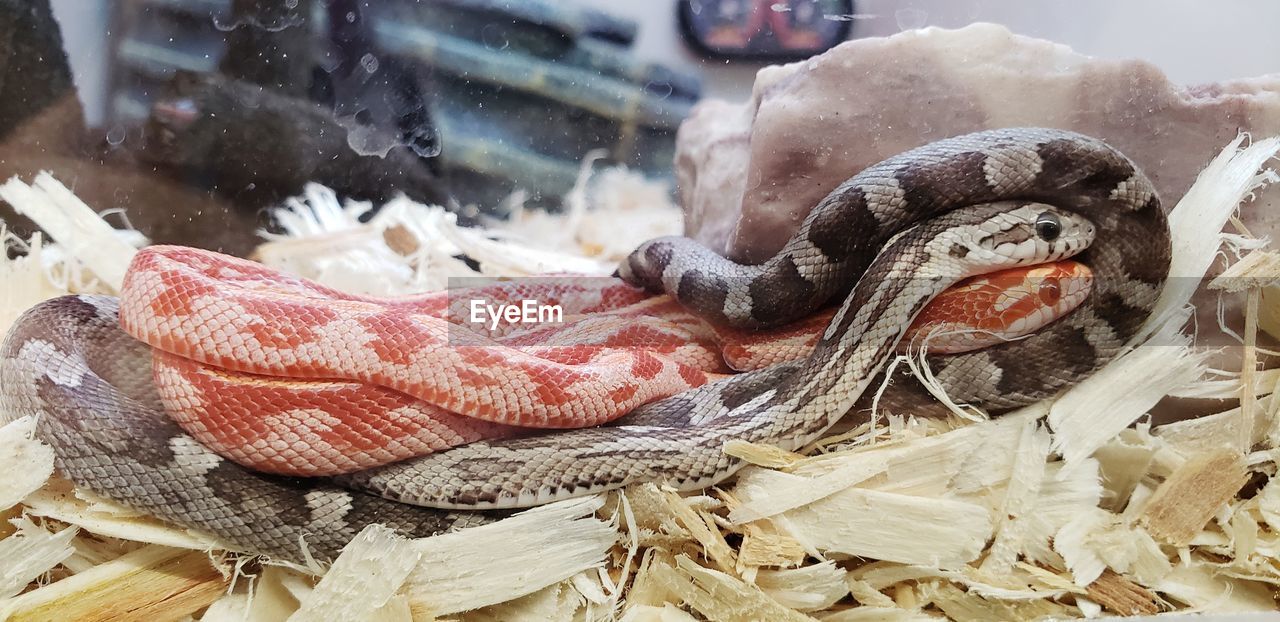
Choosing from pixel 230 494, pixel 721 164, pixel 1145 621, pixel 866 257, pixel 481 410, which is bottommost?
pixel 1145 621

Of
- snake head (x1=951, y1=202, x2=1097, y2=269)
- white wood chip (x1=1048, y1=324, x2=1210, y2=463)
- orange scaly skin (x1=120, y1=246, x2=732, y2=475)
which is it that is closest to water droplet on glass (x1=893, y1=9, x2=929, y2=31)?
snake head (x1=951, y1=202, x2=1097, y2=269)

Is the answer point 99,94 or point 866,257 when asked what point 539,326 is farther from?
point 99,94

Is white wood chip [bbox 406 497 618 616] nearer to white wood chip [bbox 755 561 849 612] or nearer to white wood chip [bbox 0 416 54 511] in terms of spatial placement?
white wood chip [bbox 755 561 849 612]

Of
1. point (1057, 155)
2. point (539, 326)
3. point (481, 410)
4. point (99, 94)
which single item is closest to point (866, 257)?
point (1057, 155)

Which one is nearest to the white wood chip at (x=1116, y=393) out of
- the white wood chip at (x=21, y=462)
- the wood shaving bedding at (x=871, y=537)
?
the wood shaving bedding at (x=871, y=537)

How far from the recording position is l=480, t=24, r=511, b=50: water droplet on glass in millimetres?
1950

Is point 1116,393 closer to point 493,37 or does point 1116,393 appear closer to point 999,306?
point 999,306

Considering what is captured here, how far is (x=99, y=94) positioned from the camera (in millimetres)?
1777

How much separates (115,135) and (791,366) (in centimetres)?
167

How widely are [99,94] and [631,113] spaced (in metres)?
1.29

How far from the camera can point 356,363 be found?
1.28 metres

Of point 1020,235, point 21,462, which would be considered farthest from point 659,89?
point 21,462

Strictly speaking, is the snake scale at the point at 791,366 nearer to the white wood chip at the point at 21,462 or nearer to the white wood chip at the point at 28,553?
the white wood chip at the point at 21,462

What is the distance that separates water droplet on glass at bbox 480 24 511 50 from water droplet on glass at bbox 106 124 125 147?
891 millimetres
